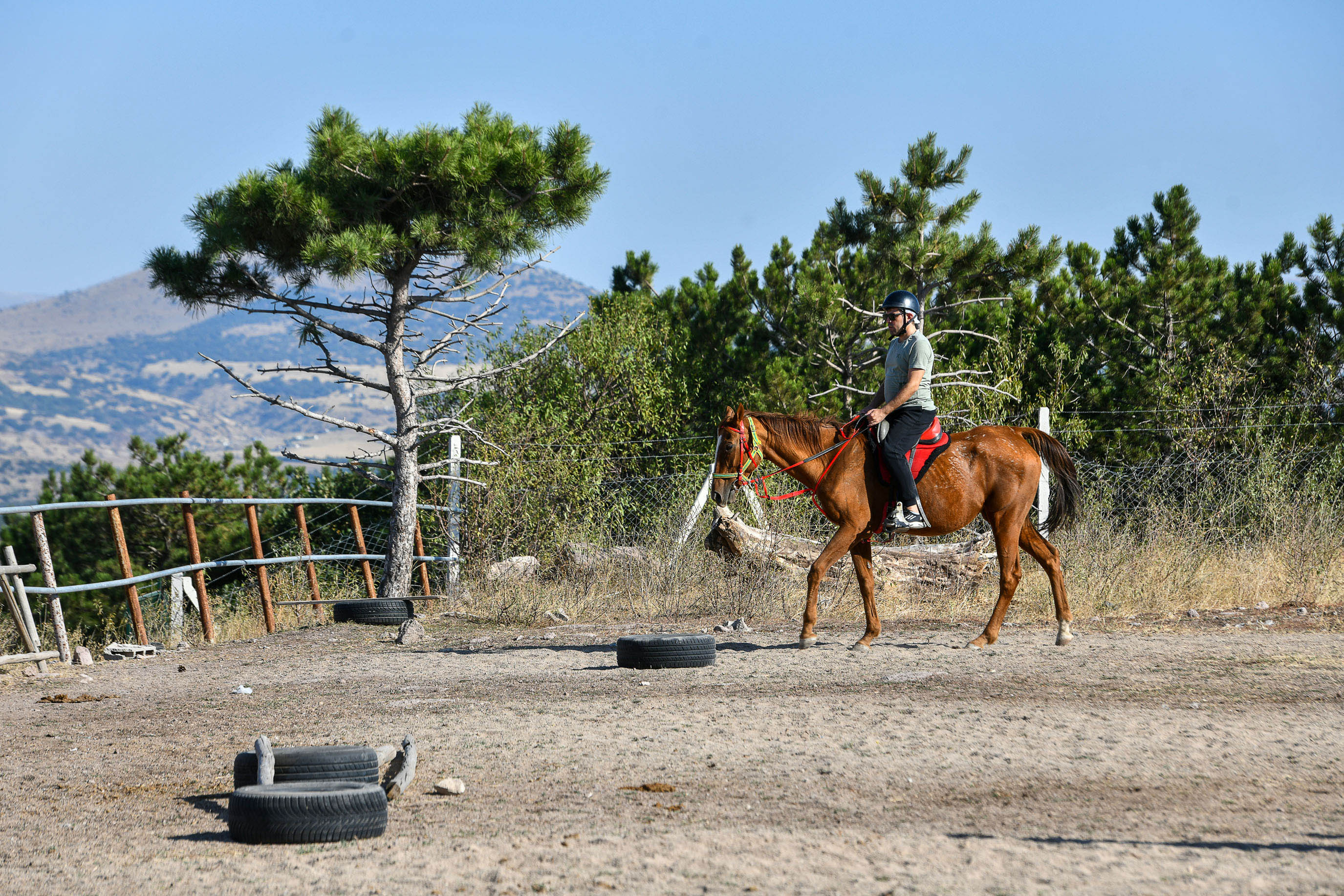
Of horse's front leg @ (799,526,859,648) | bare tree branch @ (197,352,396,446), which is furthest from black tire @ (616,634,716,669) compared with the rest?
bare tree branch @ (197,352,396,446)

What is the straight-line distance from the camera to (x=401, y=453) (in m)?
14.0

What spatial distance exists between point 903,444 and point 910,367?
2.02ft

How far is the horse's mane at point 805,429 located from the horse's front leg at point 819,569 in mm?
744

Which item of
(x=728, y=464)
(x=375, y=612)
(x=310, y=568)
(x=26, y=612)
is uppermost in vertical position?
(x=728, y=464)

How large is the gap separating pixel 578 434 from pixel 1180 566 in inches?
371

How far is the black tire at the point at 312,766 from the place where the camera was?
5379 mm

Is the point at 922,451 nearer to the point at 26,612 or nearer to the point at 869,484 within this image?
the point at 869,484

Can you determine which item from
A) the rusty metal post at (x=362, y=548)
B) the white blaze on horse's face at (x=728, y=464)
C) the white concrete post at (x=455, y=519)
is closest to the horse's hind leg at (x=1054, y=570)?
the white blaze on horse's face at (x=728, y=464)

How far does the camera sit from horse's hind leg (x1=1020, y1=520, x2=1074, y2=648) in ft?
32.0

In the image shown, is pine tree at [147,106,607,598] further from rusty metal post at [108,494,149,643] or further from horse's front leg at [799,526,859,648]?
horse's front leg at [799,526,859,648]

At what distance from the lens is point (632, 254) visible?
24.7 m

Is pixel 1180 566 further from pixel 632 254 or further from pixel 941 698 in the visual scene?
pixel 632 254

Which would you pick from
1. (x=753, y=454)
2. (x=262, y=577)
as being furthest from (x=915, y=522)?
(x=262, y=577)

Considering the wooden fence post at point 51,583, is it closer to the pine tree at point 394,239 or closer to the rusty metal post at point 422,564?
the pine tree at point 394,239
